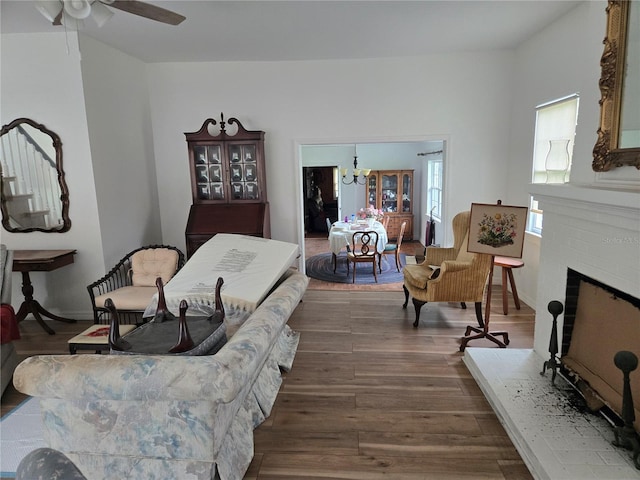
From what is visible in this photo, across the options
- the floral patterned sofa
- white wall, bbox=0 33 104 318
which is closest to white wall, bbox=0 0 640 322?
white wall, bbox=0 33 104 318

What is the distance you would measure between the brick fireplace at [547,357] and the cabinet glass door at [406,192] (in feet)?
21.8

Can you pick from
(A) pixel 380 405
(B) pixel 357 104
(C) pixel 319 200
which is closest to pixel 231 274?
(A) pixel 380 405

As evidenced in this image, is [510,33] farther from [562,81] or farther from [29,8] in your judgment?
[29,8]

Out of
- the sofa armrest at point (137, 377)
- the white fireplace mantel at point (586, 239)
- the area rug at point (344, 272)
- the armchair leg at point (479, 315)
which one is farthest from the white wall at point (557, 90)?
the sofa armrest at point (137, 377)

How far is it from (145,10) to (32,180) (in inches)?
102

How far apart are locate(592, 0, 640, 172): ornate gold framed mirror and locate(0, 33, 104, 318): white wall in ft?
14.3

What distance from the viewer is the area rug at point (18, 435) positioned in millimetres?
2211

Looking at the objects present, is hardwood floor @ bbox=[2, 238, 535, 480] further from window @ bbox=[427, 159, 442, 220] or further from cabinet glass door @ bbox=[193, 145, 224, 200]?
window @ bbox=[427, 159, 442, 220]

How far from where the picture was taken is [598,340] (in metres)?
2.30

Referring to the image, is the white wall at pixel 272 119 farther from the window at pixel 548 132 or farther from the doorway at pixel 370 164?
the doorway at pixel 370 164

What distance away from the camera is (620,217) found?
2012mm

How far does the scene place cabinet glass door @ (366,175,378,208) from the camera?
374 inches

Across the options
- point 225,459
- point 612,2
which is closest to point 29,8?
point 225,459

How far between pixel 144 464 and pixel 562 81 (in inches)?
176
